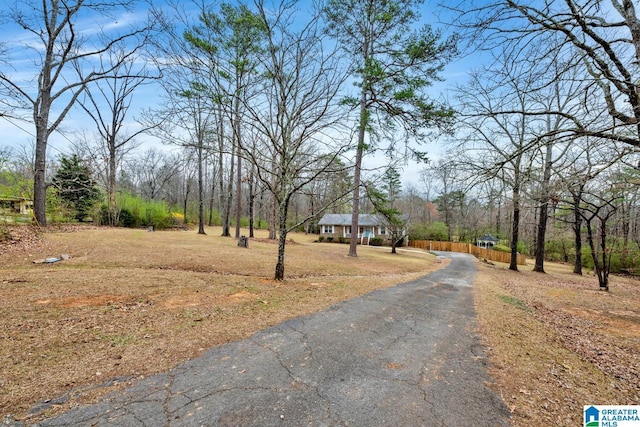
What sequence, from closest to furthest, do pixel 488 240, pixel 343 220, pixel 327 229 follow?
pixel 488 240 → pixel 343 220 → pixel 327 229

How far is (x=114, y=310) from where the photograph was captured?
4.43 meters

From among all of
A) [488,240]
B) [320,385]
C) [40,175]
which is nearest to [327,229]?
[488,240]

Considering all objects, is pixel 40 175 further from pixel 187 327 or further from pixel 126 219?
pixel 187 327

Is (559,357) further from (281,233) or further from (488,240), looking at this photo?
(488,240)

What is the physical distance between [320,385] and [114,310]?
145 inches

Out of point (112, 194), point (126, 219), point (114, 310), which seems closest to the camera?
point (114, 310)

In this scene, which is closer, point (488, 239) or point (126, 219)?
point (126, 219)

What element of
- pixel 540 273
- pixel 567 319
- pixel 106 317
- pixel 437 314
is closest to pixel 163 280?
pixel 106 317

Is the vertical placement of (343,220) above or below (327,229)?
above

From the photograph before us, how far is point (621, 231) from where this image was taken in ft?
51.6

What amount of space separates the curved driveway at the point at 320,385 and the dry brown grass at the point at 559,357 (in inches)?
10.8

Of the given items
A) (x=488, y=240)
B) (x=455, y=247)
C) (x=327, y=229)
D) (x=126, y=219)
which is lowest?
(x=455, y=247)

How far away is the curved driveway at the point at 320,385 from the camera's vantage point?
227cm

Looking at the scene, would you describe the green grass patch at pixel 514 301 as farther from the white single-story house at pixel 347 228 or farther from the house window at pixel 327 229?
the house window at pixel 327 229
